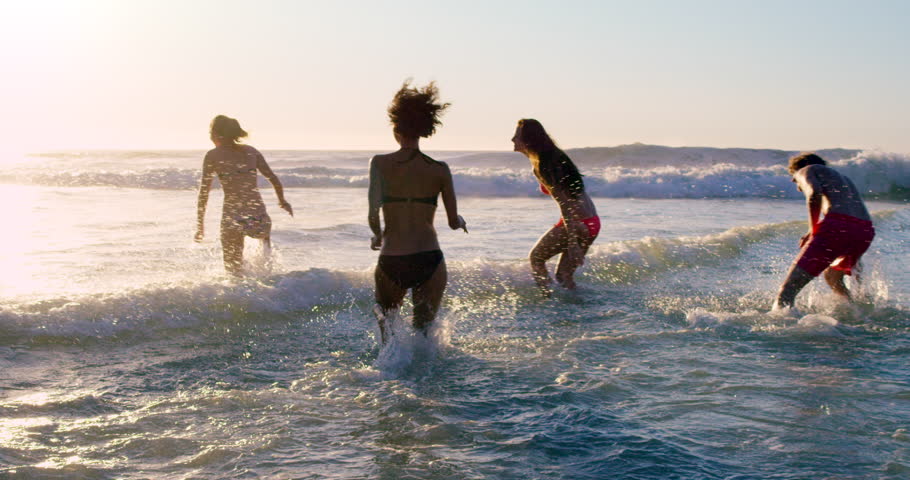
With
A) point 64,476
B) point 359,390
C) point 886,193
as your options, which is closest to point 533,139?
point 359,390

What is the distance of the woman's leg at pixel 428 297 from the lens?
15.4 ft

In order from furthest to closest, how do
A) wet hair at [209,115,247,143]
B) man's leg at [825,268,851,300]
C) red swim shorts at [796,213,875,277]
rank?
wet hair at [209,115,247,143]
man's leg at [825,268,851,300]
red swim shorts at [796,213,875,277]

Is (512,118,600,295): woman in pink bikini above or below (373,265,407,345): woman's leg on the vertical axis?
above

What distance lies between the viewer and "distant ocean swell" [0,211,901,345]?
5.89 m

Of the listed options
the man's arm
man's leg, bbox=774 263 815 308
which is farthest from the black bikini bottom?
the man's arm

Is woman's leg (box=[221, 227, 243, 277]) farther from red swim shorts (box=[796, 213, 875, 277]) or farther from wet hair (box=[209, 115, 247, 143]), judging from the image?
red swim shorts (box=[796, 213, 875, 277])

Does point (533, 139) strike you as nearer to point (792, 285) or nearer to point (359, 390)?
point (792, 285)

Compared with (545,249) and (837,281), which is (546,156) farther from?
(837,281)

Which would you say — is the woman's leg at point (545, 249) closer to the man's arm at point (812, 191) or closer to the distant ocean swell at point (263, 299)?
the distant ocean swell at point (263, 299)

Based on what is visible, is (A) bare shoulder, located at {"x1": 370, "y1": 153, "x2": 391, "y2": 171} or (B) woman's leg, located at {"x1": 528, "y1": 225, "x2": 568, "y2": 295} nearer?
(A) bare shoulder, located at {"x1": 370, "y1": 153, "x2": 391, "y2": 171}

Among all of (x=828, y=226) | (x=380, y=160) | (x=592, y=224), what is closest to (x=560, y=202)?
(x=592, y=224)

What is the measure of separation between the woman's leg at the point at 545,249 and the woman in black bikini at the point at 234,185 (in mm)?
2562

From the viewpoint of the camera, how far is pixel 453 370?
4.94 metres

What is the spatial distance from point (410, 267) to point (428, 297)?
0.96 feet
